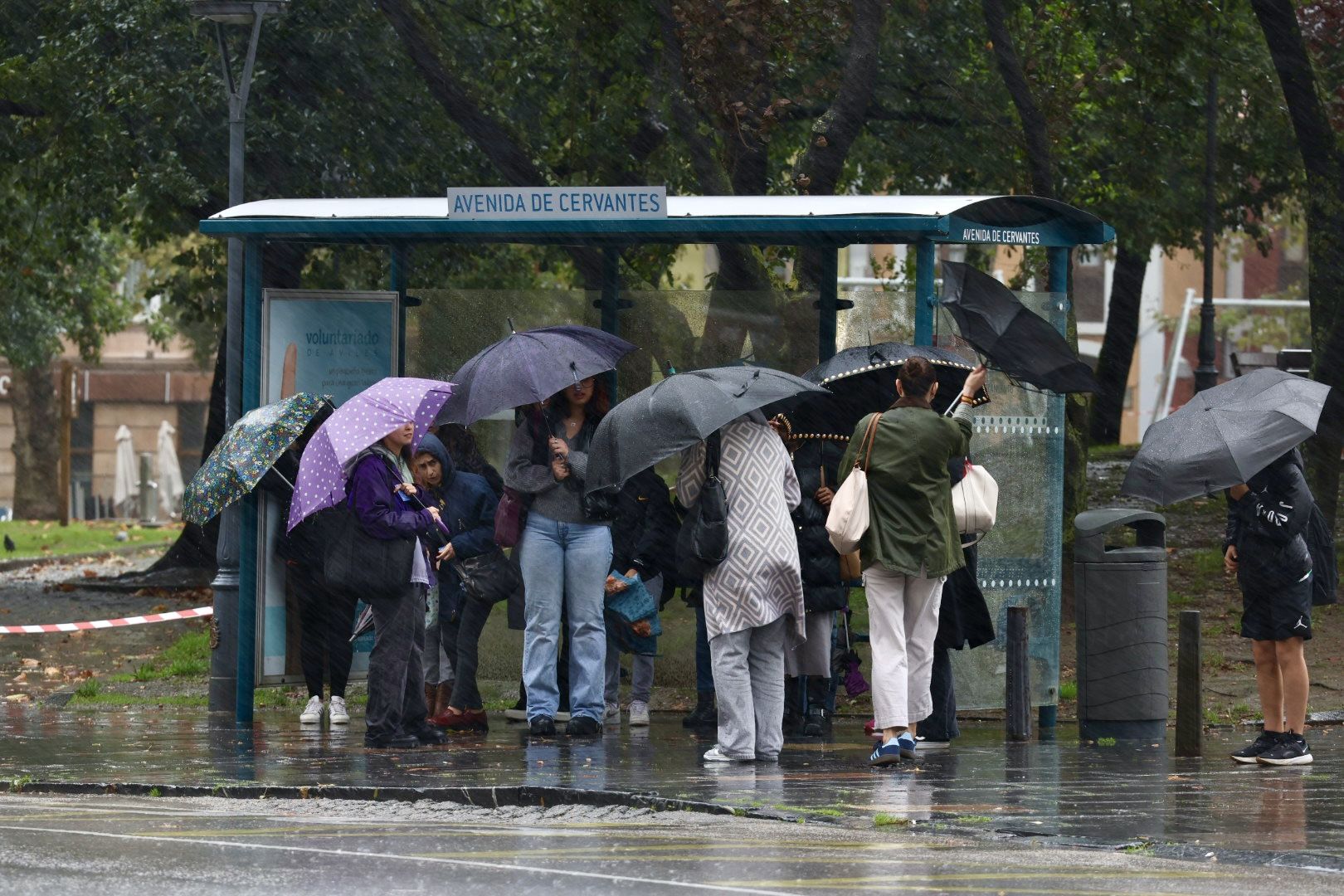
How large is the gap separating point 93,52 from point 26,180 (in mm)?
2349

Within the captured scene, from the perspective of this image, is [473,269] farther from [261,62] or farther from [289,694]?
[289,694]

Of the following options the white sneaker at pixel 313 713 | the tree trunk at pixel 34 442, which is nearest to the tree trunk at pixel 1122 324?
the white sneaker at pixel 313 713

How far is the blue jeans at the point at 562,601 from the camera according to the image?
10875 mm

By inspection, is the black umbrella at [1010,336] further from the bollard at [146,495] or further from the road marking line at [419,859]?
the bollard at [146,495]

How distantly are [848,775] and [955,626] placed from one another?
137cm

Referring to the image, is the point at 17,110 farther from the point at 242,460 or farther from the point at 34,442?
the point at 34,442

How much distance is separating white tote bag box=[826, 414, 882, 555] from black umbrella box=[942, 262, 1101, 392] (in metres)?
1.59

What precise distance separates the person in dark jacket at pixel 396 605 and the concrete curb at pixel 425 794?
1.47m

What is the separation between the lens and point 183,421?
59625mm

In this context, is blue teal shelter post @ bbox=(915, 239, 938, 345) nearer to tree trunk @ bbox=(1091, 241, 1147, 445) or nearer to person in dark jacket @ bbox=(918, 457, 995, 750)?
person in dark jacket @ bbox=(918, 457, 995, 750)

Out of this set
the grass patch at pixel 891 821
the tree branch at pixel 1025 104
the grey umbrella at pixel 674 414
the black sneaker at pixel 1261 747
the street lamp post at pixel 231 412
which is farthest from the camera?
the tree branch at pixel 1025 104

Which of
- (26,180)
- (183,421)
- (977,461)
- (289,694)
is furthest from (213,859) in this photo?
(183,421)

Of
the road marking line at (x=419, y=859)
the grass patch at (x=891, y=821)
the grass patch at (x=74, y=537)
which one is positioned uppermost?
the grass patch at (x=74, y=537)

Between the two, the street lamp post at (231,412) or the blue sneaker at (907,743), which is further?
the street lamp post at (231,412)
